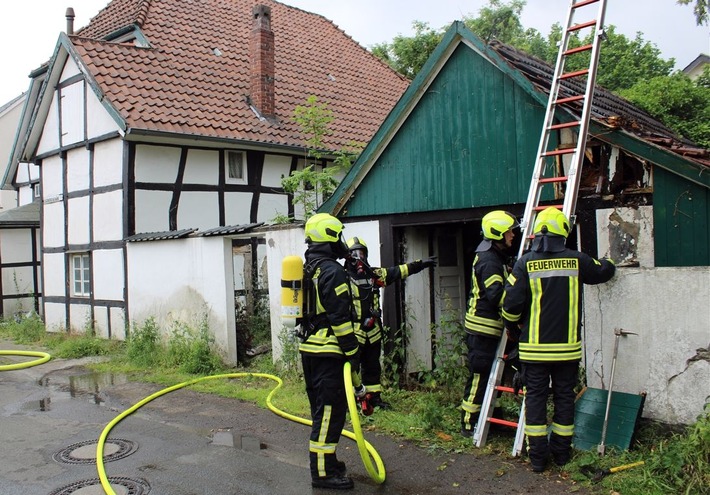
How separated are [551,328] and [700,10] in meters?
5.92

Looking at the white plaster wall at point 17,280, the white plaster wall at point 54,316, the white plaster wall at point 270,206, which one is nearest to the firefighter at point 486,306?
the white plaster wall at point 270,206

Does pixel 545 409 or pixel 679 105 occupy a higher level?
pixel 679 105

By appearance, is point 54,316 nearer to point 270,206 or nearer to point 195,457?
point 270,206

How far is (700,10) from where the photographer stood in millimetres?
8156

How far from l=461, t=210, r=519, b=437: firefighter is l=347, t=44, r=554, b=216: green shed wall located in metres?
0.98

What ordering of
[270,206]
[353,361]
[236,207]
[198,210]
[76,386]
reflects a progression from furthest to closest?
[270,206] → [236,207] → [198,210] → [76,386] → [353,361]

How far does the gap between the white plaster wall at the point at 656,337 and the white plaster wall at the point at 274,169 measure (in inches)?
378

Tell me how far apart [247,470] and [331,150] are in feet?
31.6

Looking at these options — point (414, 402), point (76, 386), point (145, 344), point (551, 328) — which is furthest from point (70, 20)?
point (551, 328)

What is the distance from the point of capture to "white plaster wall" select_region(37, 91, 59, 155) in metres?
14.2

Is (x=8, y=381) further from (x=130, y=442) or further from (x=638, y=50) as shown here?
(x=638, y=50)

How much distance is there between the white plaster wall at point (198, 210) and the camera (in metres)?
12.6

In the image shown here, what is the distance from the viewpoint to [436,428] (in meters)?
5.84

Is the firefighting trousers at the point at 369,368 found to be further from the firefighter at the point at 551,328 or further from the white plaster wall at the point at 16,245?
the white plaster wall at the point at 16,245
